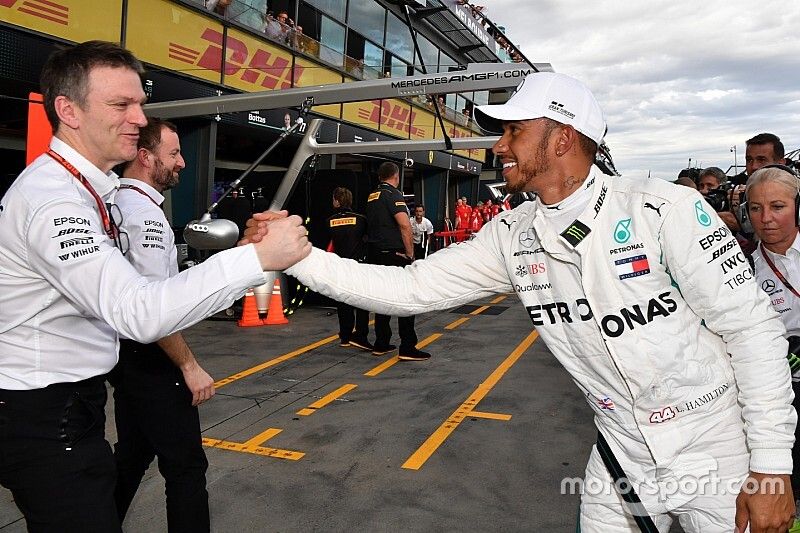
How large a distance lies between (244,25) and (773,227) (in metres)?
11.0

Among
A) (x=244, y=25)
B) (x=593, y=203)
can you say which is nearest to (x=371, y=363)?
(x=593, y=203)

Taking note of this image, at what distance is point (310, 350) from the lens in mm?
7531

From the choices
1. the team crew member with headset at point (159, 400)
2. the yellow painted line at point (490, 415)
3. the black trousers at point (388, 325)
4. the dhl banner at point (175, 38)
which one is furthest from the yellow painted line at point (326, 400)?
the dhl banner at point (175, 38)

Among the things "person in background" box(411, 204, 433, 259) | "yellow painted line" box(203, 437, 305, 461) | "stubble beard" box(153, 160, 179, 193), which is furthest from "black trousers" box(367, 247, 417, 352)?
"person in background" box(411, 204, 433, 259)

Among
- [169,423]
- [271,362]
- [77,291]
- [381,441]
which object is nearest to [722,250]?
[77,291]

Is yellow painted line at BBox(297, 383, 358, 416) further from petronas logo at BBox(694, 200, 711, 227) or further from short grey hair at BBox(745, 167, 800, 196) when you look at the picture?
petronas logo at BBox(694, 200, 711, 227)

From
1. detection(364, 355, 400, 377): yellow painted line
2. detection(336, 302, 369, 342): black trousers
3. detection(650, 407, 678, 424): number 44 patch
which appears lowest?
detection(364, 355, 400, 377): yellow painted line

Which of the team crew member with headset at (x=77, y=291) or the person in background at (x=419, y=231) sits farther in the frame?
the person in background at (x=419, y=231)

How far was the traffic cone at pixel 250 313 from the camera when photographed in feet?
29.5

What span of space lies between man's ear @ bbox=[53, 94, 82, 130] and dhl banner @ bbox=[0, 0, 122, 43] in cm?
745

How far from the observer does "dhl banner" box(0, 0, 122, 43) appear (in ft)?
25.6

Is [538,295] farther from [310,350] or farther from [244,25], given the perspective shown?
[244,25]

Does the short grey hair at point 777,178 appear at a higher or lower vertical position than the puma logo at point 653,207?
higher

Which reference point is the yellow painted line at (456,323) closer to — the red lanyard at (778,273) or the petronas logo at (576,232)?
the red lanyard at (778,273)
